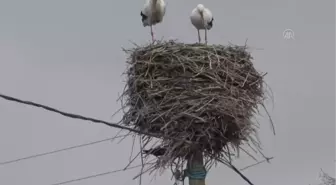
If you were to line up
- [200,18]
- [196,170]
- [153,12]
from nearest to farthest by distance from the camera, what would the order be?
[196,170], [200,18], [153,12]

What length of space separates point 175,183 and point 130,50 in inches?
44.0

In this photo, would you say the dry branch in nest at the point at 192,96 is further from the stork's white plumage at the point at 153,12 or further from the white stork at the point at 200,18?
the stork's white plumage at the point at 153,12

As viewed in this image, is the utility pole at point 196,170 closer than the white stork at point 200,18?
Yes

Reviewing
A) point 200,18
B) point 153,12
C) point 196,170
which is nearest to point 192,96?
point 196,170

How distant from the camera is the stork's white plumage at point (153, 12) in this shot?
27.4ft

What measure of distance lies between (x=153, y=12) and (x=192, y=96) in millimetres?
3868

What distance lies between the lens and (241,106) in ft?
15.4

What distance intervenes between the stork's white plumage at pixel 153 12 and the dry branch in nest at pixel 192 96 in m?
3.25

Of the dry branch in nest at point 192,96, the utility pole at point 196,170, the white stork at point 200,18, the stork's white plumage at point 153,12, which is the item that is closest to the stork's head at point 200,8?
the white stork at point 200,18

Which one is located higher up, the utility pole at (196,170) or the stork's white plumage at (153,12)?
the stork's white plumage at (153,12)

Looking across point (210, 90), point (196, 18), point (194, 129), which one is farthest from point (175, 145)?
point (196, 18)

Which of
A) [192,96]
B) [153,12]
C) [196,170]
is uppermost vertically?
[153,12]

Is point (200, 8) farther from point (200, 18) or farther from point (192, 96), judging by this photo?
point (192, 96)

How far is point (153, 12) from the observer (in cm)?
838
